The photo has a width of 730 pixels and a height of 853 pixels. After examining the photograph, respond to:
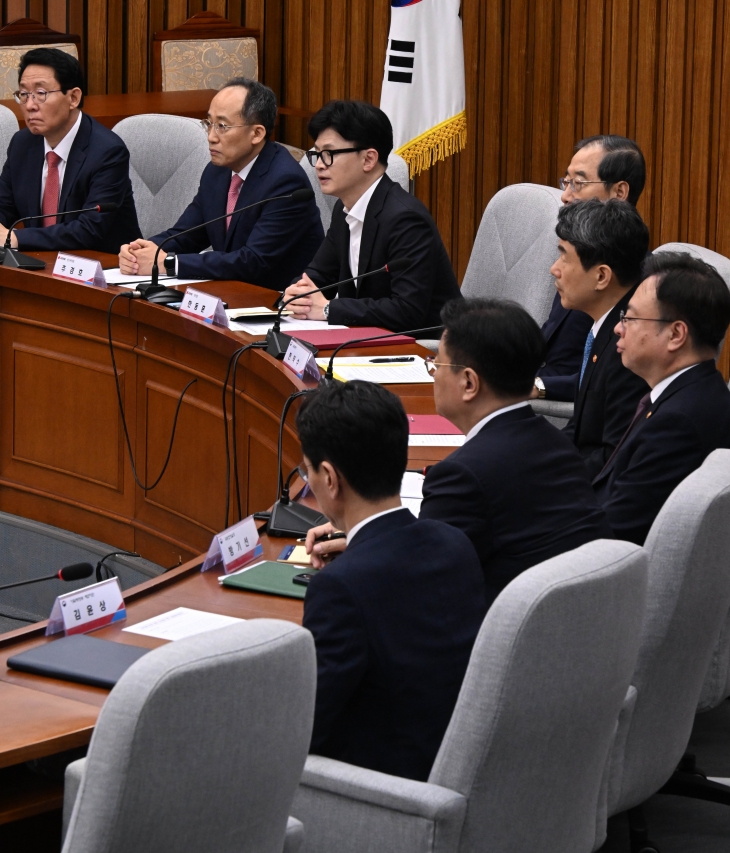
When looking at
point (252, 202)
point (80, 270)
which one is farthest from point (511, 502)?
point (252, 202)

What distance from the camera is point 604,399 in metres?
2.97

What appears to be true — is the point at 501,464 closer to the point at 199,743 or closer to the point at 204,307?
the point at 199,743

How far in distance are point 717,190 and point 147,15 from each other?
10.5 ft

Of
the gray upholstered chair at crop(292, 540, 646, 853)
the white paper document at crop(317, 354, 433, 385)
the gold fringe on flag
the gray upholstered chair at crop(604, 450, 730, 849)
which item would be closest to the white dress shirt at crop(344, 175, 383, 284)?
the white paper document at crop(317, 354, 433, 385)

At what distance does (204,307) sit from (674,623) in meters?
2.02

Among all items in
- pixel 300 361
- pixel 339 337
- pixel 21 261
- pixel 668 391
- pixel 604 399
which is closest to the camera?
pixel 668 391

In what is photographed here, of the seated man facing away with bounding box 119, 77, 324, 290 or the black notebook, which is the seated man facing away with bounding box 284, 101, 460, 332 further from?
the black notebook

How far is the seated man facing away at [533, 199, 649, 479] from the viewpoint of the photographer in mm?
2982

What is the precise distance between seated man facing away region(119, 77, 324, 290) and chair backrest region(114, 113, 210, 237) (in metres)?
0.54

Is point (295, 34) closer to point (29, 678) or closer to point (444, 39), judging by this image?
point (444, 39)

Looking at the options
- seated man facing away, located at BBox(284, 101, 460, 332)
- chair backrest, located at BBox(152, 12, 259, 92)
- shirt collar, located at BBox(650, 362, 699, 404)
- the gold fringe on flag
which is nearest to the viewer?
shirt collar, located at BBox(650, 362, 699, 404)

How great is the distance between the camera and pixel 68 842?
126 cm

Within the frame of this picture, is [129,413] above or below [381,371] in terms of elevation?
below

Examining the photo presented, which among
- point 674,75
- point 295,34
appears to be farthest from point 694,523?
point 295,34
